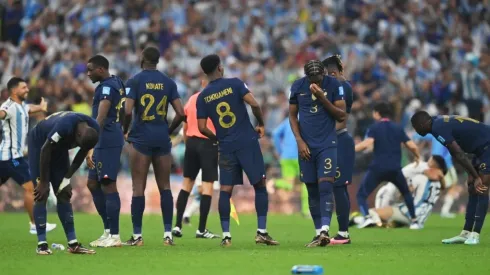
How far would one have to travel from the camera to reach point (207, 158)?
17484 mm

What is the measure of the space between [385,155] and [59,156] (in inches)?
358

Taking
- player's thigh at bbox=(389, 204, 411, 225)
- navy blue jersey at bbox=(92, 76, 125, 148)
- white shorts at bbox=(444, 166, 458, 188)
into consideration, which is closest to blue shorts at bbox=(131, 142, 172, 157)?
navy blue jersey at bbox=(92, 76, 125, 148)

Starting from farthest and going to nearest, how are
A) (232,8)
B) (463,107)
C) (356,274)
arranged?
(232,8) < (463,107) < (356,274)

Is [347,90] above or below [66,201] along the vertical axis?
above

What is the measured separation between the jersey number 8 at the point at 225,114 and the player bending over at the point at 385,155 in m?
6.22

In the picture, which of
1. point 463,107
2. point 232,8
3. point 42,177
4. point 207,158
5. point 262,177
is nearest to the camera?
point 42,177

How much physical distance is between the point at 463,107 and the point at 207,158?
12.5 metres

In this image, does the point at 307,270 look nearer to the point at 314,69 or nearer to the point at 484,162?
the point at 314,69

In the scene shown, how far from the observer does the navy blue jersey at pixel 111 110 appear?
15031mm

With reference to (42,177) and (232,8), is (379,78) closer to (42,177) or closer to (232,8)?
(232,8)

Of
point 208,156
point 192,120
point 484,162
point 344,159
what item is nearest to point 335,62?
point 344,159

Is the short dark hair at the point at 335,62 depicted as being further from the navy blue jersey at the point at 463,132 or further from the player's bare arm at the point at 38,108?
the player's bare arm at the point at 38,108

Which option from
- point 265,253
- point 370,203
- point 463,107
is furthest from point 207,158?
point 463,107

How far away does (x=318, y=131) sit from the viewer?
48.5 feet
